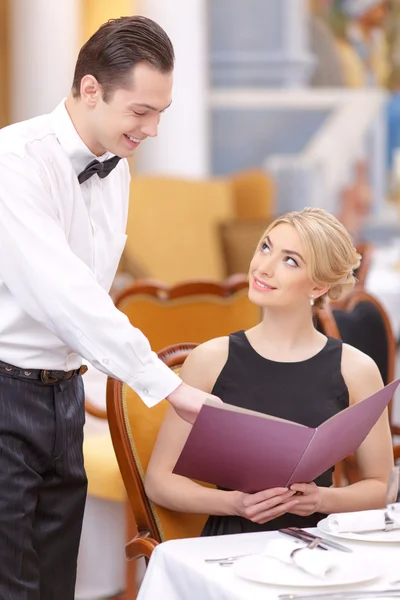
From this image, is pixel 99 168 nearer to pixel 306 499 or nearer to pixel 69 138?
pixel 69 138

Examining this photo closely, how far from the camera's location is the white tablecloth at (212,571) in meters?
1.42

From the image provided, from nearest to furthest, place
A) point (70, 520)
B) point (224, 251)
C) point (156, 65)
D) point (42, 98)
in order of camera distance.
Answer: point (156, 65)
point (70, 520)
point (224, 251)
point (42, 98)

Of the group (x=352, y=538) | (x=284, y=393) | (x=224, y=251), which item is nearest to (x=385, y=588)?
(x=352, y=538)

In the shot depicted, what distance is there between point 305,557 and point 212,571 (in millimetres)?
135

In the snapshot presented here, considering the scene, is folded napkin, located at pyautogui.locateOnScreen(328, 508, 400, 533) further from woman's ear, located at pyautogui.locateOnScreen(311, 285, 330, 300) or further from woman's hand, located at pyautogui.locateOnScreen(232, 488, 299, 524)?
woman's ear, located at pyautogui.locateOnScreen(311, 285, 330, 300)

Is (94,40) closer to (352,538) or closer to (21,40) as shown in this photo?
(352,538)

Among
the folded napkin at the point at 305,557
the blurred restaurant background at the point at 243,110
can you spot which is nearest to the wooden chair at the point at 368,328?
the folded napkin at the point at 305,557

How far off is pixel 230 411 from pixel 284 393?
467mm

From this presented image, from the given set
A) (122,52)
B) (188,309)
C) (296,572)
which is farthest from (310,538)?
(188,309)

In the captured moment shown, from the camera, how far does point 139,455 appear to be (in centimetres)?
204

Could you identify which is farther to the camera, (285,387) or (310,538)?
(285,387)

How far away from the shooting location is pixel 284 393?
203cm

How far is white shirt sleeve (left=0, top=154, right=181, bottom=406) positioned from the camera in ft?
5.56

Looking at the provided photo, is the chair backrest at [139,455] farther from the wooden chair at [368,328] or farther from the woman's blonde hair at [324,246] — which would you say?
the wooden chair at [368,328]
